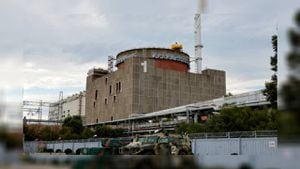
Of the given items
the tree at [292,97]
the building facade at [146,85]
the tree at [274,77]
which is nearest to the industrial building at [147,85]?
the building facade at [146,85]

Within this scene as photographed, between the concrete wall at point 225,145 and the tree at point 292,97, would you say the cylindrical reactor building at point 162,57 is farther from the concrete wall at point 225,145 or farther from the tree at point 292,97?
the tree at point 292,97

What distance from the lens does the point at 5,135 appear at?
7.82ft

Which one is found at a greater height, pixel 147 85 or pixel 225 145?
pixel 147 85

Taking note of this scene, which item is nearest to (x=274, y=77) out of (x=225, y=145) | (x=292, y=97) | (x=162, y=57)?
(x=292, y=97)

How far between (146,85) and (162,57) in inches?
185

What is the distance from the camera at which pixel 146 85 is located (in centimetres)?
4419

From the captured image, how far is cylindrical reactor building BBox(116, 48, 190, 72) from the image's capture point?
4575 centimetres

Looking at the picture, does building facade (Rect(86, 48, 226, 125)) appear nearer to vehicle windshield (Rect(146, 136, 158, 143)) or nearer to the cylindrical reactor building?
the cylindrical reactor building

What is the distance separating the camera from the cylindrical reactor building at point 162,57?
45.8 m

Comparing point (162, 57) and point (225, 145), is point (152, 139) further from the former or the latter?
point (162, 57)

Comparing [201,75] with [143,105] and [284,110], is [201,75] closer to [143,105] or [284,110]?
[143,105]

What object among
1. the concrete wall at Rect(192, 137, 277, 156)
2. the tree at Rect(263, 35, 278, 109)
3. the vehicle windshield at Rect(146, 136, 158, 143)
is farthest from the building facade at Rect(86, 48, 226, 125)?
the tree at Rect(263, 35, 278, 109)

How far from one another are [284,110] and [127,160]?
963 mm

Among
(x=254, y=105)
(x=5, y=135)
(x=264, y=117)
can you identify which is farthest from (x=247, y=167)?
(x=254, y=105)
